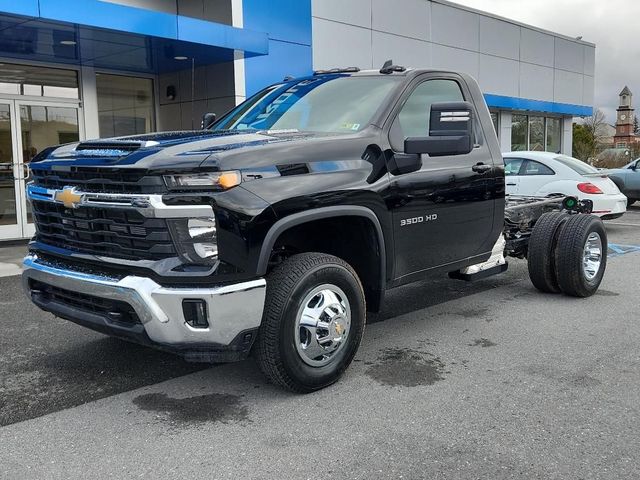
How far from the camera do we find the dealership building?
9.84m

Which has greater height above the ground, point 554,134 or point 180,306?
point 554,134

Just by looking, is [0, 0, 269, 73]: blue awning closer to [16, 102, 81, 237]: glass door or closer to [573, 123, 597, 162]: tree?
[16, 102, 81, 237]: glass door

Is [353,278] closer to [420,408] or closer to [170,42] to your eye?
[420,408]

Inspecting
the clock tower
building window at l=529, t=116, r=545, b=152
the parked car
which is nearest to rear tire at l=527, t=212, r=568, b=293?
the parked car

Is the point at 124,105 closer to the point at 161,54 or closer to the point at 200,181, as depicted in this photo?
the point at 161,54

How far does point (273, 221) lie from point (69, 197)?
4.08 ft

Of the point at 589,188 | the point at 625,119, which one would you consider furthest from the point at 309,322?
the point at 625,119

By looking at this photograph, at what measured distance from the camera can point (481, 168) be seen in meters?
5.36

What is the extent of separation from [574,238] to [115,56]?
8.57 metres

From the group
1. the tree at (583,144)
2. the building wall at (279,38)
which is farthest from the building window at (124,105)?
the tree at (583,144)

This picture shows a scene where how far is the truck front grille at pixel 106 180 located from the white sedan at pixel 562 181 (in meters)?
9.08

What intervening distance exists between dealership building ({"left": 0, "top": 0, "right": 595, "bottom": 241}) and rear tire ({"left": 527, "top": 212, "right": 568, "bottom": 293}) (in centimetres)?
441

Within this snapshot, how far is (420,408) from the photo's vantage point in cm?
388

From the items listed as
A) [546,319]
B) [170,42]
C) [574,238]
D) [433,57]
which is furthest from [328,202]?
[433,57]
